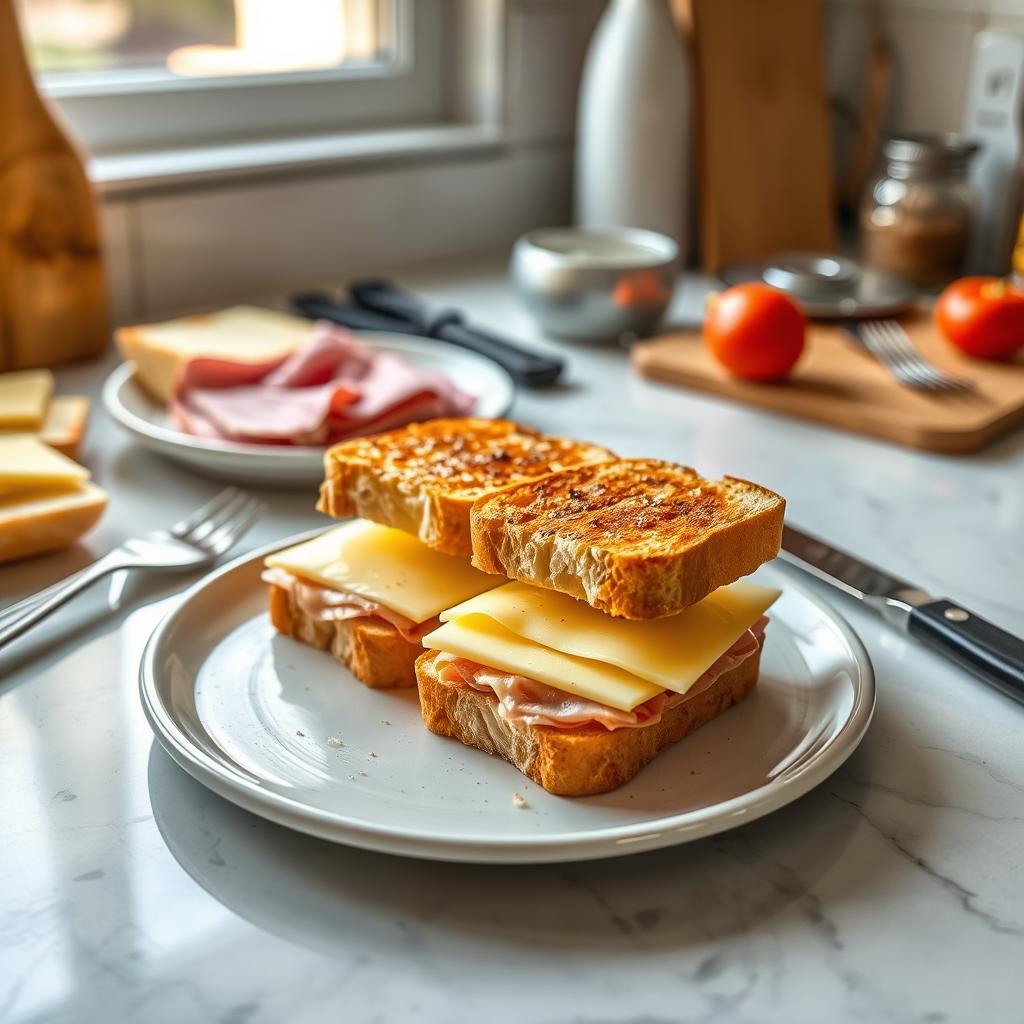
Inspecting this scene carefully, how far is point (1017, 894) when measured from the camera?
744 millimetres

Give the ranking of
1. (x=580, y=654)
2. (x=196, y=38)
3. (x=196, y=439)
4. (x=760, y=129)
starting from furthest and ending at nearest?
(x=760, y=129), (x=196, y=38), (x=196, y=439), (x=580, y=654)

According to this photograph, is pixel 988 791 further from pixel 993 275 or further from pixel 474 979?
pixel 993 275

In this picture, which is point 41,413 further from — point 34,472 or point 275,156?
point 275,156

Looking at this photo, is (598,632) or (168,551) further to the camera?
(168,551)

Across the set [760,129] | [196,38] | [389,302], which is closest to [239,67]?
[196,38]

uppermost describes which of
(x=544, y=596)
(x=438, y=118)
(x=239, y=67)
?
(x=239, y=67)

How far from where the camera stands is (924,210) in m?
2.08

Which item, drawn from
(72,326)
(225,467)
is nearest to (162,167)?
(72,326)

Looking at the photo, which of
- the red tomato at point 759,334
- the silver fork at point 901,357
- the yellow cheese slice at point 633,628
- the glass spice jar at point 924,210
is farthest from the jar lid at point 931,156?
the yellow cheese slice at point 633,628

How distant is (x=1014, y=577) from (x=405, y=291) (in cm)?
121

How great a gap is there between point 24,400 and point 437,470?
0.58 m

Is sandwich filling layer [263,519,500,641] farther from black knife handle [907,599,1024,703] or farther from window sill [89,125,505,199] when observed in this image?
window sill [89,125,505,199]

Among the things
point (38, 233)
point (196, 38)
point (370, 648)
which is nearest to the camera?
point (370, 648)

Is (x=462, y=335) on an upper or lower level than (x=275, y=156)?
lower
